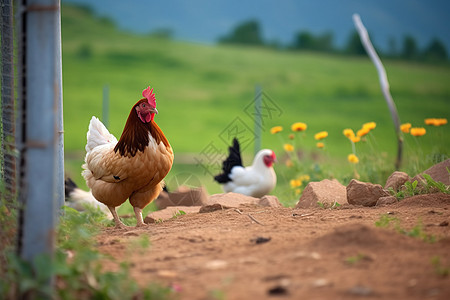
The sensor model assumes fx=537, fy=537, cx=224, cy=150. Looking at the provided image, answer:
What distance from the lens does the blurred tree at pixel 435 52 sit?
22.4 metres

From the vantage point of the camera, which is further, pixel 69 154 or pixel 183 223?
pixel 69 154

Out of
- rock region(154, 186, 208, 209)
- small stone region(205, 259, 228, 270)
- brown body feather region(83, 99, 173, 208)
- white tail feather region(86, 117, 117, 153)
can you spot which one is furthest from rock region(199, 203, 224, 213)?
small stone region(205, 259, 228, 270)

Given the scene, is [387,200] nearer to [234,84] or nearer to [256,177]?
[256,177]

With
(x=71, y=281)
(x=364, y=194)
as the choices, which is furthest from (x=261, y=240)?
(x=364, y=194)

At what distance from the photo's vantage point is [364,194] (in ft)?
15.7

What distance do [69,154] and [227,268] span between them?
36.5 ft

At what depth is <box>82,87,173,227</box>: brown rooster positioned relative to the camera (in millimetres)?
4785

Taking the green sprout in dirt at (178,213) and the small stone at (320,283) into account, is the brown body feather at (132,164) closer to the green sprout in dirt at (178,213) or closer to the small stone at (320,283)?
the green sprout in dirt at (178,213)

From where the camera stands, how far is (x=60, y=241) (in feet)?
10.9

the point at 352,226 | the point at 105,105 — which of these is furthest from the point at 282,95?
the point at 352,226

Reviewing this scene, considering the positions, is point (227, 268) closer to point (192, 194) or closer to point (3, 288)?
point (3, 288)

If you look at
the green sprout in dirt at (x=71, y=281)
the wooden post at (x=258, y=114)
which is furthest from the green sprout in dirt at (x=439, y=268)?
the wooden post at (x=258, y=114)

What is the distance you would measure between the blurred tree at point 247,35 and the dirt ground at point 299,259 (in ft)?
69.8

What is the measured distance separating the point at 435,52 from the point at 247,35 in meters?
8.21
